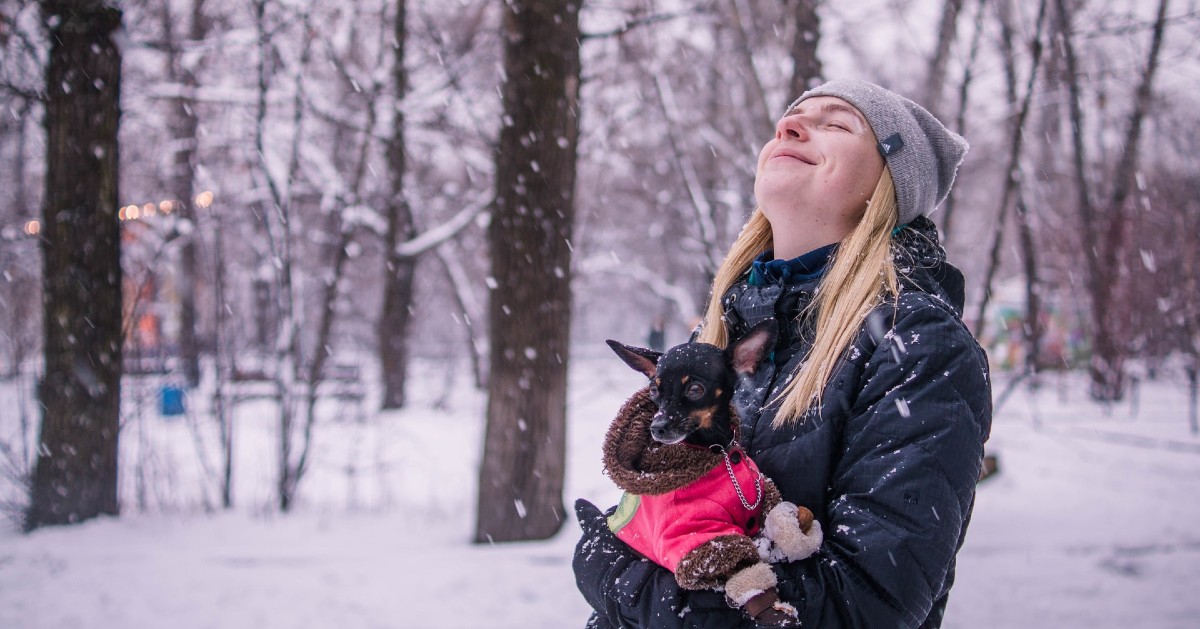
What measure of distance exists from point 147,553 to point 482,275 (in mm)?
16976

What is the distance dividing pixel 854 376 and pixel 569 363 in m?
6.25

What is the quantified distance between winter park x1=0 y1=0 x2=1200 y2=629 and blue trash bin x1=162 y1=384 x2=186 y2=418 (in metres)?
0.15

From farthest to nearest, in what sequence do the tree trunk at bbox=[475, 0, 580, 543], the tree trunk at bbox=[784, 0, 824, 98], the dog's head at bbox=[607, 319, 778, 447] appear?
1. the tree trunk at bbox=[784, 0, 824, 98]
2. the tree trunk at bbox=[475, 0, 580, 543]
3. the dog's head at bbox=[607, 319, 778, 447]

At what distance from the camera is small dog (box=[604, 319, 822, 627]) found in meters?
1.30

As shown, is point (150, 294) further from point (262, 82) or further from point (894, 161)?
point (894, 161)

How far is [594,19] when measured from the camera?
799 cm

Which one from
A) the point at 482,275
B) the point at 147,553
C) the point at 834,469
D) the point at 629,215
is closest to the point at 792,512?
the point at 834,469

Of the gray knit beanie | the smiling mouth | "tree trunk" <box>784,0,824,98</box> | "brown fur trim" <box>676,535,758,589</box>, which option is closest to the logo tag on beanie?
the gray knit beanie

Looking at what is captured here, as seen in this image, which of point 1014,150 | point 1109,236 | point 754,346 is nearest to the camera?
point 754,346

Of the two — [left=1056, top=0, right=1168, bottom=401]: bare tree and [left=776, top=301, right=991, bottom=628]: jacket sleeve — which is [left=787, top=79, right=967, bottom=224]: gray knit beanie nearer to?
[left=776, top=301, right=991, bottom=628]: jacket sleeve

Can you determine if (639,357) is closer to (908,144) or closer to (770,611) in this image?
(770,611)

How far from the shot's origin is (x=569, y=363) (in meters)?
7.68

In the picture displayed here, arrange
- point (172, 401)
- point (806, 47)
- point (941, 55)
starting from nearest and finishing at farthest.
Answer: point (806, 47)
point (941, 55)
point (172, 401)

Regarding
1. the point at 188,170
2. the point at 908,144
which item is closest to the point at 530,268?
the point at 908,144
